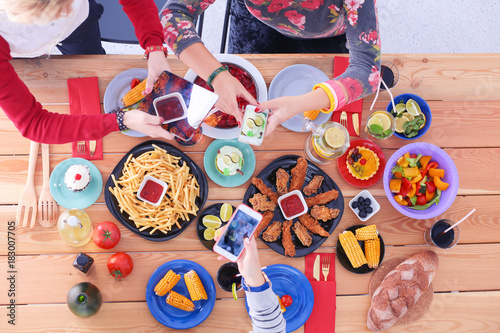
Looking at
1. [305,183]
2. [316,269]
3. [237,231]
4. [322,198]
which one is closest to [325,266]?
[316,269]

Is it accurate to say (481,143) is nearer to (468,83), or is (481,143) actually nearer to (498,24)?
(468,83)

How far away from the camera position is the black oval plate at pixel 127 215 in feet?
6.27

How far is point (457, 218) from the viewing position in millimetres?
2121

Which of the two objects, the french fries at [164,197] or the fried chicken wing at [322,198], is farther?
the fried chicken wing at [322,198]

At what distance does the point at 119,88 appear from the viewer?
2047 millimetres

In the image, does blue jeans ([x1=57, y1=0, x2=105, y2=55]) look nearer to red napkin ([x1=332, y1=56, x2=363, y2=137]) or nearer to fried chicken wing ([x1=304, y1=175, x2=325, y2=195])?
red napkin ([x1=332, y1=56, x2=363, y2=137])

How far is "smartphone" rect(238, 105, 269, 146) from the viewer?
182cm

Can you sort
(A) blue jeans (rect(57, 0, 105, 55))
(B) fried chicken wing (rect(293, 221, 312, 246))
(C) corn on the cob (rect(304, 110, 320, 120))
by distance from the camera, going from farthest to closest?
(A) blue jeans (rect(57, 0, 105, 55))
(C) corn on the cob (rect(304, 110, 320, 120))
(B) fried chicken wing (rect(293, 221, 312, 246))

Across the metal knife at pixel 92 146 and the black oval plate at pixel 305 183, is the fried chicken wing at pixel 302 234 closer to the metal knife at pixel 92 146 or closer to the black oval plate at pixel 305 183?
the black oval plate at pixel 305 183

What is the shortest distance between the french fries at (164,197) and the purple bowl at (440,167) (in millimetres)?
1112

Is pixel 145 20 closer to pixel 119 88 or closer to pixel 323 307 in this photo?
pixel 119 88

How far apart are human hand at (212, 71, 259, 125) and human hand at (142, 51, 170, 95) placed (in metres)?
0.34

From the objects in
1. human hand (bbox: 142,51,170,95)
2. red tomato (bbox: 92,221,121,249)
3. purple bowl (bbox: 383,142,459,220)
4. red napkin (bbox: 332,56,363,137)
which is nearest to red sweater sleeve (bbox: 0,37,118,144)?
human hand (bbox: 142,51,170,95)

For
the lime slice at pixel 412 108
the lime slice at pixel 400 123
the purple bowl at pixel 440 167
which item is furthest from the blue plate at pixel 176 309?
the lime slice at pixel 412 108
